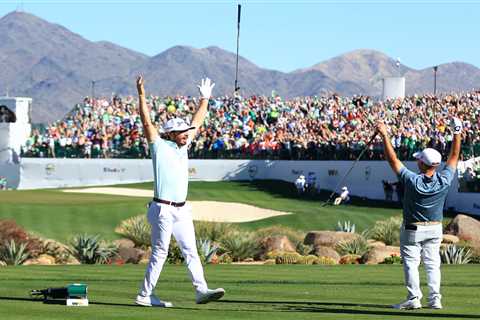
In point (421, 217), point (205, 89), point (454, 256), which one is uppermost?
point (205, 89)

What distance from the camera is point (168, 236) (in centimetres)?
1452

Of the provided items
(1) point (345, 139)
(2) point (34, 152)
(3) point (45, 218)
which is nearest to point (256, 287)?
(3) point (45, 218)

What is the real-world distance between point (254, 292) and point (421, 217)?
336 cm

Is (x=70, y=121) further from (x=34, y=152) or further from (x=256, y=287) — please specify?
(x=256, y=287)

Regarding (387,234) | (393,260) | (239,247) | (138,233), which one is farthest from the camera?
(387,234)

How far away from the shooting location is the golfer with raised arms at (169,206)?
14.5m

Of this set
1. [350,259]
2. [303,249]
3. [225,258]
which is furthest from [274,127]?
[350,259]

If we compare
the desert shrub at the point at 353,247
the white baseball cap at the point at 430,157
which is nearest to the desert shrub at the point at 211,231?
the desert shrub at the point at 353,247

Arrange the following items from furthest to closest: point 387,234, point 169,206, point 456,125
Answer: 1. point 387,234
2. point 456,125
3. point 169,206

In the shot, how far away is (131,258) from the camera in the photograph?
1119 inches

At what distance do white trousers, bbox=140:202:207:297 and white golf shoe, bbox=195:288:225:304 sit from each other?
6 cm

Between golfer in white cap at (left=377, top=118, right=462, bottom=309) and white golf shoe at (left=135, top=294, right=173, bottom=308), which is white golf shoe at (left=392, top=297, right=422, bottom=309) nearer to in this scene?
golfer in white cap at (left=377, top=118, right=462, bottom=309)

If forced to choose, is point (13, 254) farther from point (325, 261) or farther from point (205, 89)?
point (205, 89)

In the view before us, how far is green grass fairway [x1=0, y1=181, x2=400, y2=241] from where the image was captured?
40.9 meters
